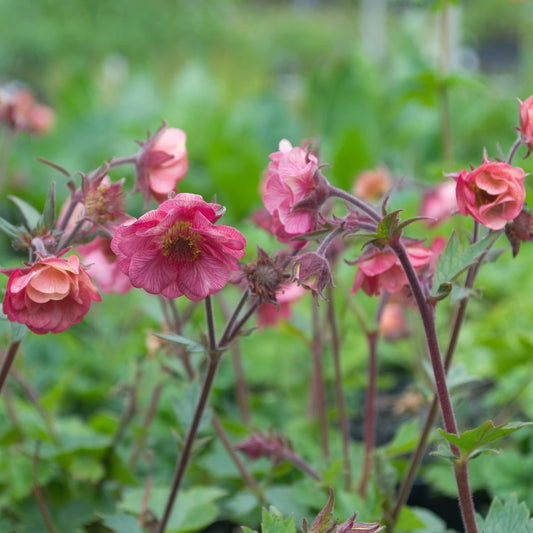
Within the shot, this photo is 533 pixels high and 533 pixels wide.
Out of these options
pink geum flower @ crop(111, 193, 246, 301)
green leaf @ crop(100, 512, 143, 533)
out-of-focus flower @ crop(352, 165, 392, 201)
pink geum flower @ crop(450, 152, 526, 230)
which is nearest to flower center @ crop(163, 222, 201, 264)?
pink geum flower @ crop(111, 193, 246, 301)

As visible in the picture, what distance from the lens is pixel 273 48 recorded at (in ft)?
49.1

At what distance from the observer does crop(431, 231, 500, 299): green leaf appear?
65 cm

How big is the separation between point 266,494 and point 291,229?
0.49 metres

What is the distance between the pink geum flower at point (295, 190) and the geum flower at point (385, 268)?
83 millimetres

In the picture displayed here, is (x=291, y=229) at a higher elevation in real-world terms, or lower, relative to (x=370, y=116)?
lower

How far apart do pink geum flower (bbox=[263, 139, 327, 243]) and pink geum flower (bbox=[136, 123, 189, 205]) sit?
0.15m

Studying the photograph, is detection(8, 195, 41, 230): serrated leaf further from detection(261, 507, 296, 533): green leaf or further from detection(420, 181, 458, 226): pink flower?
detection(420, 181, 458, 226): pink flower

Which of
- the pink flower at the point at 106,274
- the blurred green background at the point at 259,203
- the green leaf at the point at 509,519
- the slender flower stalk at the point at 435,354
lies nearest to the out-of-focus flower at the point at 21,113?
the blurred green background at the point at 259,203

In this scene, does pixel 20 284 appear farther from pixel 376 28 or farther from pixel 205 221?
pixel 376 28

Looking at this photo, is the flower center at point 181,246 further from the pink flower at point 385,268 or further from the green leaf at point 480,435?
the green leaf at point 480,435

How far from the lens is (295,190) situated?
65cm

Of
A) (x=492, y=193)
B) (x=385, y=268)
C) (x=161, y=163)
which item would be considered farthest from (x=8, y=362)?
(x=492, y=193)

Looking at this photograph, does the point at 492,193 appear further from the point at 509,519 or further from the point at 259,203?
the point at 259,203

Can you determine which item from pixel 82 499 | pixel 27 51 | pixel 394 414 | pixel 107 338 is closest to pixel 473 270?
pixel 82 499
